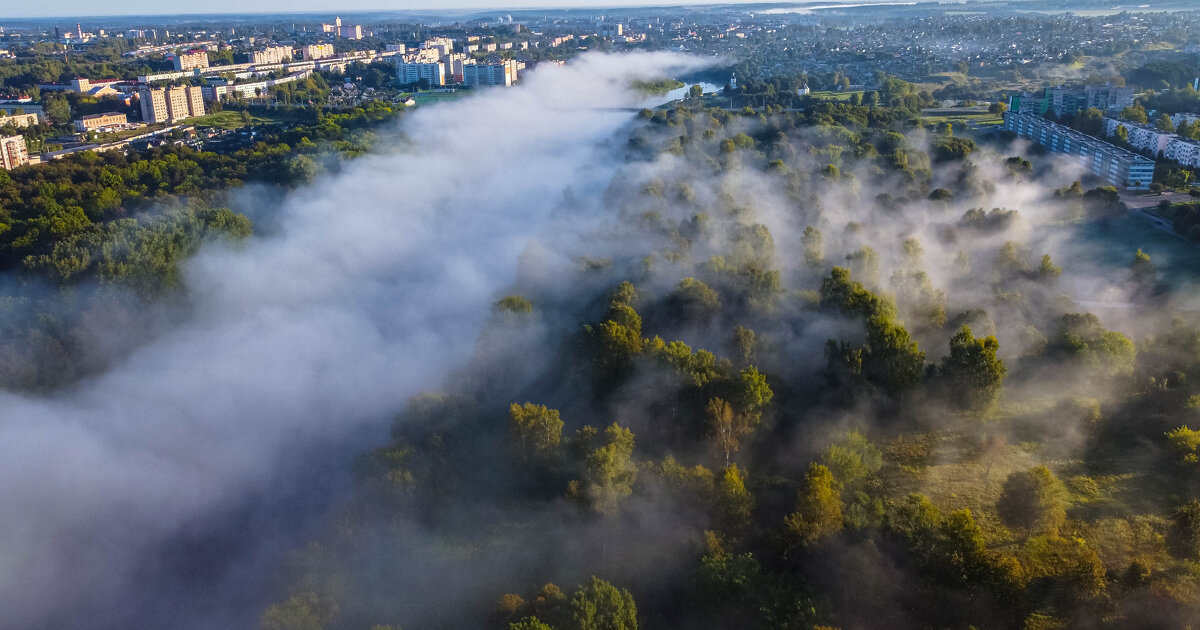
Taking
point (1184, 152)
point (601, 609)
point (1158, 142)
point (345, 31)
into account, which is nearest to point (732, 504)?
point (601, 609)

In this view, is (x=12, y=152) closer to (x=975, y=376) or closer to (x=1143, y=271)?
(x=975, y=376)

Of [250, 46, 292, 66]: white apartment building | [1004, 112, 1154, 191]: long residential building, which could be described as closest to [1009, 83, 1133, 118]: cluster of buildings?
[1004, 112, 1154, 191]: long residential building

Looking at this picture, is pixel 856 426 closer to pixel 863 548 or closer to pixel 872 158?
pixel 863 548

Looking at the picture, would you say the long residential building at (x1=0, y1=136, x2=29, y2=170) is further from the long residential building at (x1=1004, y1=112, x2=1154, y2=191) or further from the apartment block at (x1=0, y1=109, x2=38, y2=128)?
the long residential building at (x1=1004, y1=112, x2=1154, y2=191)

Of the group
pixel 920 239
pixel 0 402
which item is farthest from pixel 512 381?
pixel 920 239

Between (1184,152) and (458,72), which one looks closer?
(1184,152)

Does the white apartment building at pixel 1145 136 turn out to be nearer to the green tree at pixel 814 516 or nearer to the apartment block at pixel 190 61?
the green tree at pixel 814 516
